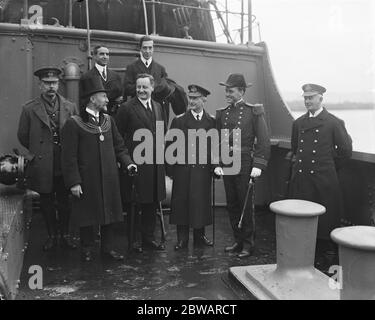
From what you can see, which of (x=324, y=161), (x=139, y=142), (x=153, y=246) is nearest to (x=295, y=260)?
(x=324, y=161)

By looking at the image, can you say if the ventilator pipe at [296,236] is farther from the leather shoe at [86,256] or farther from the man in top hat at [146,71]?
the man in top hat at [146,71]

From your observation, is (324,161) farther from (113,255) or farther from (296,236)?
(113,255)

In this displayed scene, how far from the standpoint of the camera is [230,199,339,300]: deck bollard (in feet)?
10.1

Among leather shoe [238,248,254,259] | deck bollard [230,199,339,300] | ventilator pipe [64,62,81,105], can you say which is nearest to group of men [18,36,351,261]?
leather shoe [238,248,254,259]

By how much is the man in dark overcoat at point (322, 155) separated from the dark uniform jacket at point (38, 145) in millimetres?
2186

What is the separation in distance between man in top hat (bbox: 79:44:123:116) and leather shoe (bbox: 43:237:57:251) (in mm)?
1409

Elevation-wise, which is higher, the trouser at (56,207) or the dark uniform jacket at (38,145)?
the dark uniform jacket at (38,145)

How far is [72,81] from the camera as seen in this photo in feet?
16.7

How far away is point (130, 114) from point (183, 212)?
102 cm

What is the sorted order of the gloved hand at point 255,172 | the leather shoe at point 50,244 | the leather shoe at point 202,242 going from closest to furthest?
the gloved hand at point 255,172 < the leather shoe at point 50,244 < the leather shoe at point 202,242

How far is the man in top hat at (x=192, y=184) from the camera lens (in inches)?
172

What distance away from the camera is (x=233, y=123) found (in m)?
4.29

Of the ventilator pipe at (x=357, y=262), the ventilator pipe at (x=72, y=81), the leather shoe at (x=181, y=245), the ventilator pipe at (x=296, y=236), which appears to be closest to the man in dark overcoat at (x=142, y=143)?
the leather shoe at (x=181, y=245)
